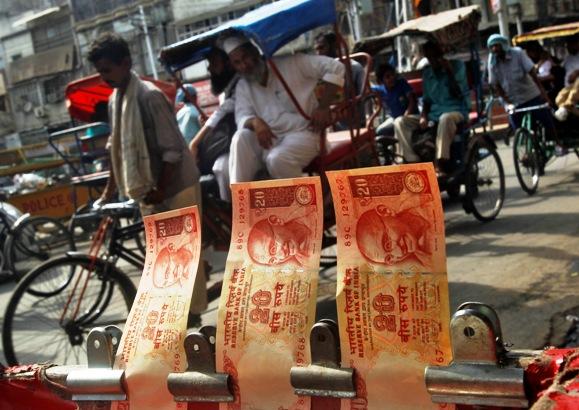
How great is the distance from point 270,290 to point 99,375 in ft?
1.26

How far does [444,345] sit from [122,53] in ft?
11.3

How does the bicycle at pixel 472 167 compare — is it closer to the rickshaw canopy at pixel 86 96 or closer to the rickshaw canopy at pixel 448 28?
the rickshaw canopy at pixel 448 28

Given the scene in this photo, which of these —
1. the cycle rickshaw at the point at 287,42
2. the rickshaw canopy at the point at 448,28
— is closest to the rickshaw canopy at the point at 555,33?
the rickshaw canopy at the point at 448,28

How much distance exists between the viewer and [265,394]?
1.28 metres

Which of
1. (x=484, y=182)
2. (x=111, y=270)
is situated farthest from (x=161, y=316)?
(x=484, y=182)

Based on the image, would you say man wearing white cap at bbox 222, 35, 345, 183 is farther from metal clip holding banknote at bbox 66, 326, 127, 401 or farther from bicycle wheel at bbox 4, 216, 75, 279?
bicycle wheel at bbox 4, 216, 75, 279

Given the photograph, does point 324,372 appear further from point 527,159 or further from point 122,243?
point 527,159

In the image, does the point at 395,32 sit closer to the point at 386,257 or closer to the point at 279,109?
the point at 279,109

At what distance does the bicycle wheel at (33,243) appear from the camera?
8.42 m

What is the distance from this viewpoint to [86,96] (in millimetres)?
9625

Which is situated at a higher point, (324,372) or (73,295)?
(324,372)

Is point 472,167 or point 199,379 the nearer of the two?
point 199,379

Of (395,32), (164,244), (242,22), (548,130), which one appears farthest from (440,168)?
(164,244)

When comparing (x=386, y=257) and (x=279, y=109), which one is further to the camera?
(x=279, y=109)
